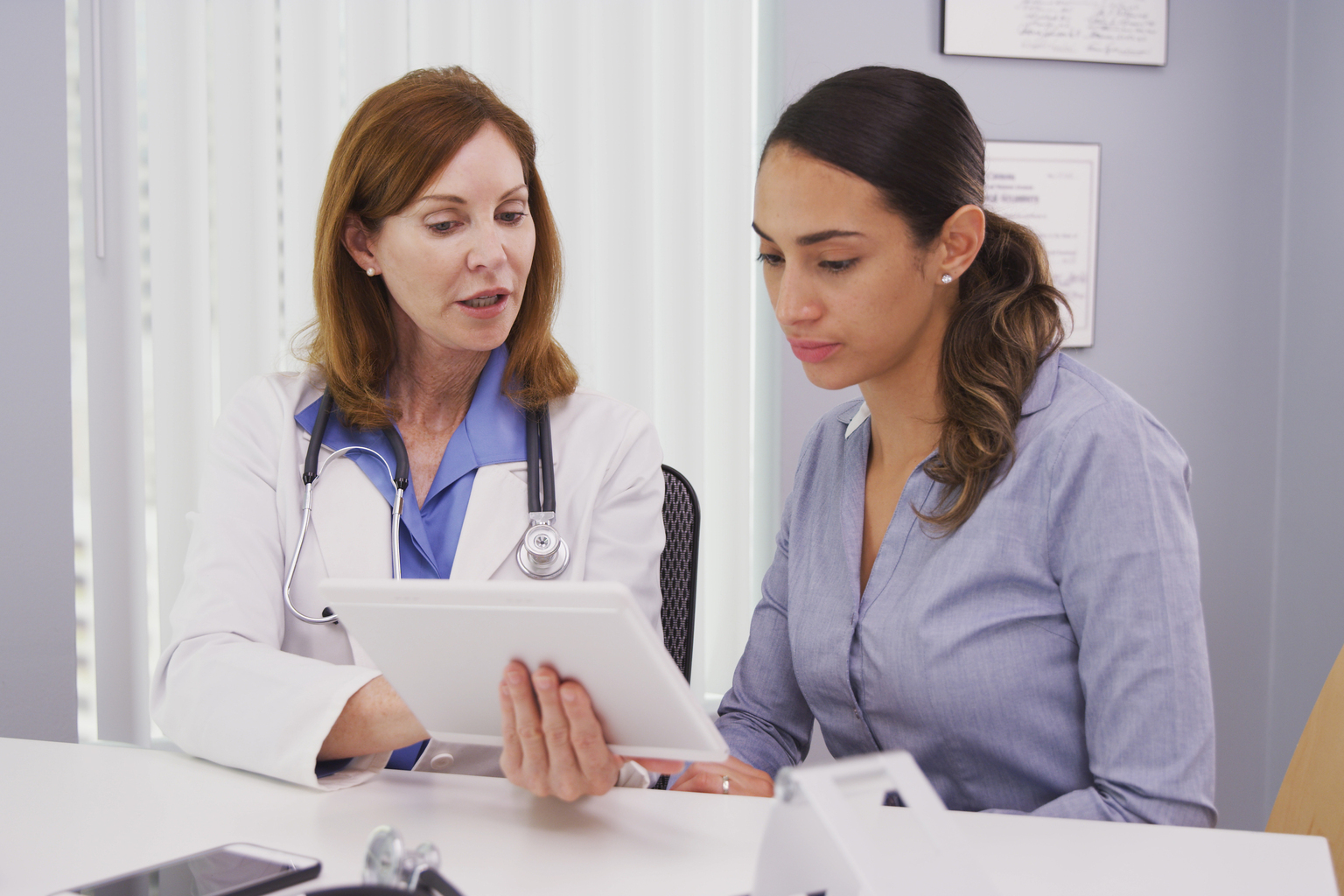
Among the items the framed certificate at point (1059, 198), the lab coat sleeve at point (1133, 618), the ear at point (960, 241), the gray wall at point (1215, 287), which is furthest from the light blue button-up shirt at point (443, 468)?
the framed certificate at point (1059, 198)

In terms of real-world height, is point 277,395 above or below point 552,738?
above

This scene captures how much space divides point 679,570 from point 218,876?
83cm

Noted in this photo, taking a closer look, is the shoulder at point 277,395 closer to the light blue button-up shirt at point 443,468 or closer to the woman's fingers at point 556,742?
→ the light blue button-up shirt at point 443,468

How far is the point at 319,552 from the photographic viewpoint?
4.19ft

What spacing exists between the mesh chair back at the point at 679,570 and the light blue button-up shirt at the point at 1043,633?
0.82ft

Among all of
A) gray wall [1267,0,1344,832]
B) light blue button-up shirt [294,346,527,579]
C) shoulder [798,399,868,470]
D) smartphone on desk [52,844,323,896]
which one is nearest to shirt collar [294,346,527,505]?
light blue button-up shirt [294,346,527,579]

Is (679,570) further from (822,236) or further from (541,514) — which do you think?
(822,236)

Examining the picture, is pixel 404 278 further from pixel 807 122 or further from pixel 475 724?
pixel 475 724

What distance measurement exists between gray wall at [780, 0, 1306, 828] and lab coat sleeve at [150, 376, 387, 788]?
122 cm

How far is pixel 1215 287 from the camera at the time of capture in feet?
7.54

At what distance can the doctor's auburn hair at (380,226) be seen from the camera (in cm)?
133

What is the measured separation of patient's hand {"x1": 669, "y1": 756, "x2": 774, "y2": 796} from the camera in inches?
41.6

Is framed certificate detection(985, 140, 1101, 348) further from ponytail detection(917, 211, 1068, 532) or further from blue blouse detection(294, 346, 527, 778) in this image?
blue blouse detection(294, 346, 527, 778)

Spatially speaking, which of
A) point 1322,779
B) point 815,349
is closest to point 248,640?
point 815,349
